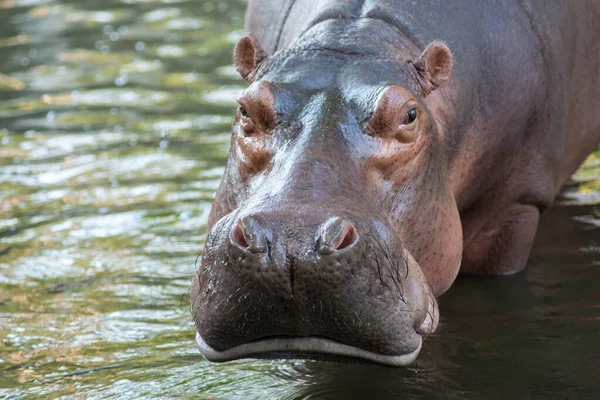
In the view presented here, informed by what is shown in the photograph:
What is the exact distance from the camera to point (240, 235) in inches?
149

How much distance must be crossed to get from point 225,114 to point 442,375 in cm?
510

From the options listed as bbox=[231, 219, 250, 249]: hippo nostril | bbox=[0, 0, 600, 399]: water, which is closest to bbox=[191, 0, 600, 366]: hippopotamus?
bbox=[231, 219, 250, 249]: hippo nostril

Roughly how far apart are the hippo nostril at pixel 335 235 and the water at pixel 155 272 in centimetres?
110

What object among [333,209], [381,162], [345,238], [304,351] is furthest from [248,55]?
[304,351]

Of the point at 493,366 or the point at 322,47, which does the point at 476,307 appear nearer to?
the point at 493,366

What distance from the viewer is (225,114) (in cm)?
960

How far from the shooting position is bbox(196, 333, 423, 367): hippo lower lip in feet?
12.8

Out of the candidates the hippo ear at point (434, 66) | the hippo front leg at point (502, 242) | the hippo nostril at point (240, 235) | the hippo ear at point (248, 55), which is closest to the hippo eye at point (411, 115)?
the hippo ear at point (434, 66)

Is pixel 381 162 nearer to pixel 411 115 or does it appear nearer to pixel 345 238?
pixel 411 115

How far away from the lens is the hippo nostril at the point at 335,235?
3703 millimetres

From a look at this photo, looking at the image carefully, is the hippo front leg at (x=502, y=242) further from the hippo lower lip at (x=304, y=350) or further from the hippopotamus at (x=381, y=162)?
the hippo lower lip at (x=304, y=350)

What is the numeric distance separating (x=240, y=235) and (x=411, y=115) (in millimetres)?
1060

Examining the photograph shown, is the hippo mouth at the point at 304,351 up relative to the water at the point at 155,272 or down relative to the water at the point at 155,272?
up

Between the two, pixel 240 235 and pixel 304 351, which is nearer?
pixel 240 235
